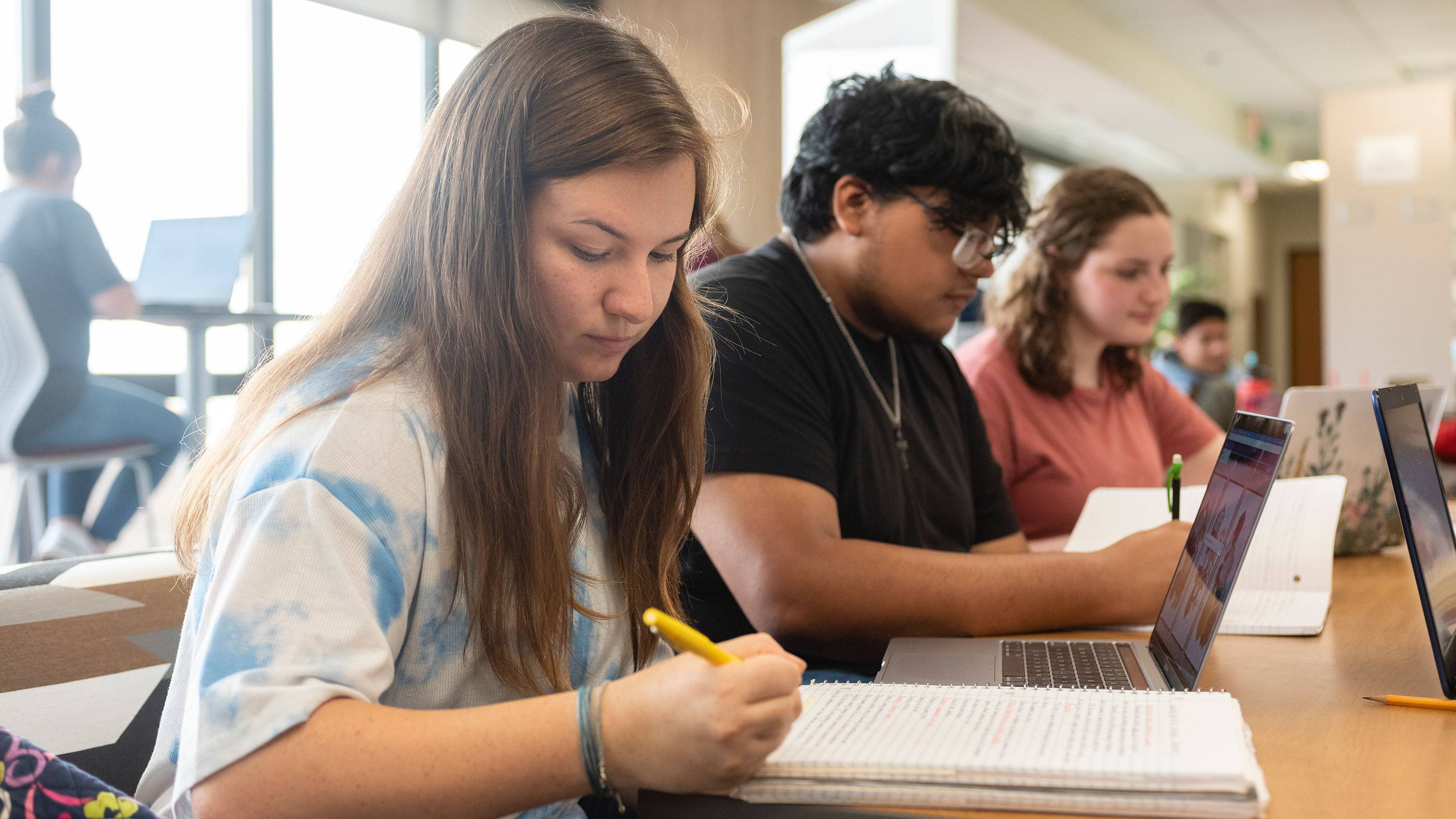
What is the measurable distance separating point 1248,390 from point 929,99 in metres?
4.16

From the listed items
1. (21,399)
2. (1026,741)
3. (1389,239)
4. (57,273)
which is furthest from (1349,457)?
(1389,239)

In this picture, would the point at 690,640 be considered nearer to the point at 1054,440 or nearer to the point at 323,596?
the point at 323,596

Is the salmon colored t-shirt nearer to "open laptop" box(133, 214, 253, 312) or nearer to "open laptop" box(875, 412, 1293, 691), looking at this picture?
"open laptop" box(875, 412, 1293, 691)

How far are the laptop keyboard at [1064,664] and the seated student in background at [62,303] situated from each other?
2.62 metres

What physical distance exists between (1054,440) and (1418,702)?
1.12m

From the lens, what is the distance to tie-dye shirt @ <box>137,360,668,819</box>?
2.01ft

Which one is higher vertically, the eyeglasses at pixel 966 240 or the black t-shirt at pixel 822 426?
the eyeglasses at pixel 966 240

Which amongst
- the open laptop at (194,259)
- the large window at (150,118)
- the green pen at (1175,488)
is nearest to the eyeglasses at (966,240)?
the green pen at (1175,488)

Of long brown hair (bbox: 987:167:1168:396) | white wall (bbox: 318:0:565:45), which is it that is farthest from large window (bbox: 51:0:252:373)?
long brown hair (bbox: 987:167:1168:396)

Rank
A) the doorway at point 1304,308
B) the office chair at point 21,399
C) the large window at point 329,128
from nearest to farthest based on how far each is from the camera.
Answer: the office chair at point 21,399 < the large window at point 329,128 < the doorway at point 1304,308

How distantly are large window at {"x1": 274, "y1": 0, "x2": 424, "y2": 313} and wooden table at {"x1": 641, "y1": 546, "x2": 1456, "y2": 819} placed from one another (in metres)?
4.05

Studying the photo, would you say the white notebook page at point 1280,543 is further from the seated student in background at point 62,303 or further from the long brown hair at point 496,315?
the seated student in background at point 62,303

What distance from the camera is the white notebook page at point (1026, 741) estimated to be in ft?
1.98

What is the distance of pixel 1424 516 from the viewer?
2.88 feet
